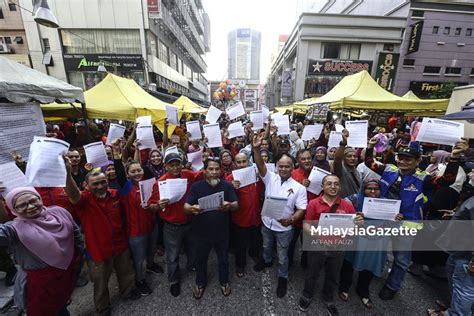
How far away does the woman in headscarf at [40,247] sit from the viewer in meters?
1.82

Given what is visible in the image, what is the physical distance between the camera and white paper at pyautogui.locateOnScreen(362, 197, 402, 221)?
7.92ft

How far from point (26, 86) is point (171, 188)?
3854 millimetres

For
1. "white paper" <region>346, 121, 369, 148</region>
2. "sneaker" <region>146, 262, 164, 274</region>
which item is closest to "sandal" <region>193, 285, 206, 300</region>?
"sneaker" <region>146, 262, 164, 274</region>

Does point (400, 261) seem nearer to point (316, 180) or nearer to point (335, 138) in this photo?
point (316, 180)

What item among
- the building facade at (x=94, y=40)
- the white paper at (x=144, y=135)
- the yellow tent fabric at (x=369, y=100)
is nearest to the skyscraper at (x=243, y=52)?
the building facade at (x=94, y=40)

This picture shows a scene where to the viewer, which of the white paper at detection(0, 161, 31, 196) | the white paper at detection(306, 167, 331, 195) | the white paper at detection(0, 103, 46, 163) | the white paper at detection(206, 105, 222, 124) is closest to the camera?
the white paper at detection(0, 161, 31, 196)

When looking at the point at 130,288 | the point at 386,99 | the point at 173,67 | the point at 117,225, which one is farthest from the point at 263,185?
the point at 173,67

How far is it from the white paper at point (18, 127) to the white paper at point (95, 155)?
178cm

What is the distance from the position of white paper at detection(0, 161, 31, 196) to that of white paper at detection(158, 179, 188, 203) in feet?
3.97

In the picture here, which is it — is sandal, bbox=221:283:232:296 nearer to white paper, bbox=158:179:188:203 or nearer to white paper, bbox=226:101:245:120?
white paper, bbox=158:179:188:203

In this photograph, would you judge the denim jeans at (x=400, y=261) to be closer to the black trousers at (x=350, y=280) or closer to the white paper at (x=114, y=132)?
the black trousers at (x=350, y=280)

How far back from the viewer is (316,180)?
9.84 feet

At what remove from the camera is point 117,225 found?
101 inches

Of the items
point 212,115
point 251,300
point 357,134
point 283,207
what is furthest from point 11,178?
point 357,134
